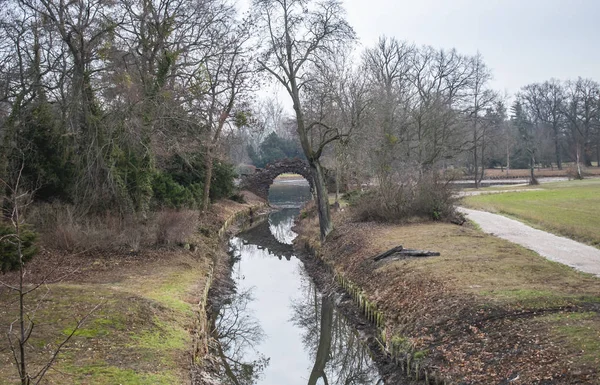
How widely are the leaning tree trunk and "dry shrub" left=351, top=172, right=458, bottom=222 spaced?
2342mm

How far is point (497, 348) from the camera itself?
8.15 meters

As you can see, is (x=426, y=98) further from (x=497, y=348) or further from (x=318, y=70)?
(x=497, y=348)

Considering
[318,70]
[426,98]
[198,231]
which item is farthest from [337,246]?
[426,98]

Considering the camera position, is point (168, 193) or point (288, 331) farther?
point (168, 193)

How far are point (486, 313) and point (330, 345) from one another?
15.4 feet

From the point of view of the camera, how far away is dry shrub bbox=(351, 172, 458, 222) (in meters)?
22.5

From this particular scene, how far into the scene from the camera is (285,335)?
14109 mm

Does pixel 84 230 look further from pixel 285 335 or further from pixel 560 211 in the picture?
pixel 560 211

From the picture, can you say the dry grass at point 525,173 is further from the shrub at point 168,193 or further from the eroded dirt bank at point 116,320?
the eroded dirt bank at point 116,320

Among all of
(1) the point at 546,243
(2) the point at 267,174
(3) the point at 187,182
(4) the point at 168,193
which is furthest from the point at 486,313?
(2) the point at 267,174

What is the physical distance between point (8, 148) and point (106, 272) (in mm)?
4750

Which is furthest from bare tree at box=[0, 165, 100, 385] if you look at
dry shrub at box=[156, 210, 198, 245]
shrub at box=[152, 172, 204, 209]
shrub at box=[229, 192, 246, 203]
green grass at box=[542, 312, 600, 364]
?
shrub at box=[229, 192, 246, 203]

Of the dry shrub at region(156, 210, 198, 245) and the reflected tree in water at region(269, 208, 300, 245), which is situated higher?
the dry shrub at region(156, 210, 198, 245)

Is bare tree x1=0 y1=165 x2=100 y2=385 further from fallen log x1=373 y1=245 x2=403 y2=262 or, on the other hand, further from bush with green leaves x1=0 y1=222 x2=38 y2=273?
fallen log x1=373 y1=245 x2=403 y2=262
